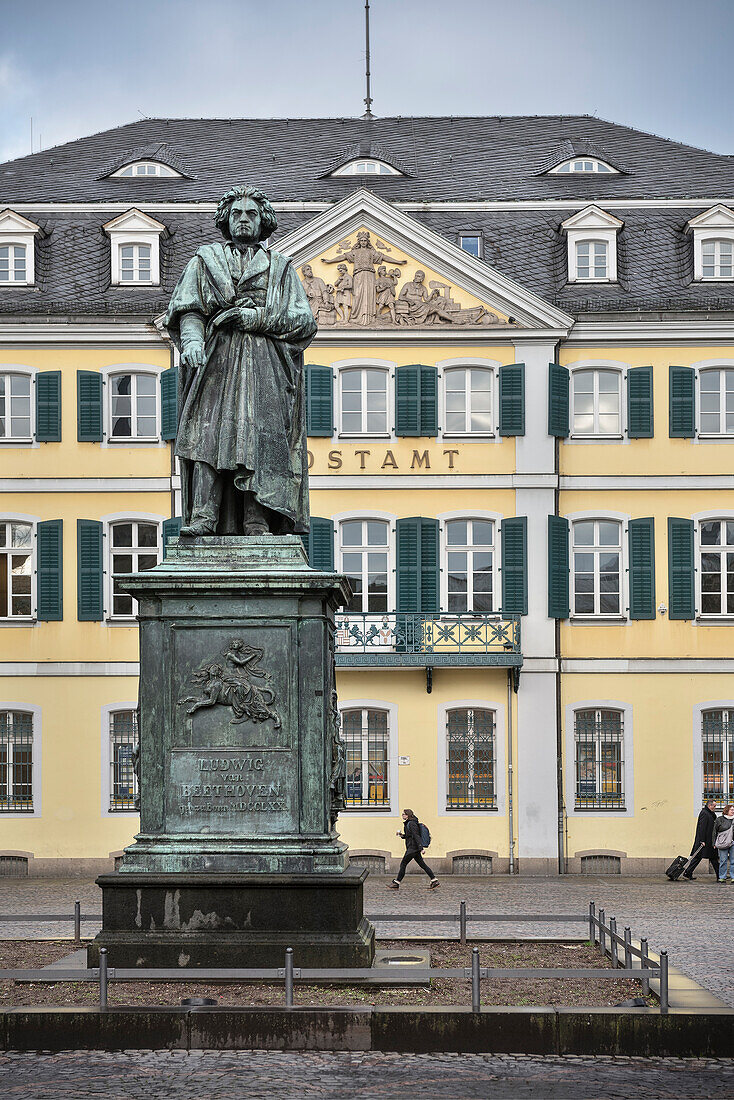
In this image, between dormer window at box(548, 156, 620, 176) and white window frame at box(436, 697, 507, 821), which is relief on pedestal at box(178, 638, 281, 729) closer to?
white window frame at box(436, 697, 507, 821)

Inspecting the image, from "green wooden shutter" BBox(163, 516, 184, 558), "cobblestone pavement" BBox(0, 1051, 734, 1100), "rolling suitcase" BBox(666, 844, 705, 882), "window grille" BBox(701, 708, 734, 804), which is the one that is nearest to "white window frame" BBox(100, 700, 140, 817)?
"green wooden shutter" BBox(163, 516, 184, 558)

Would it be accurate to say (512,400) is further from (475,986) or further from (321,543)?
(475,986)

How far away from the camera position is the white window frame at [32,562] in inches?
1111

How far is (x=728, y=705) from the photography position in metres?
28.0

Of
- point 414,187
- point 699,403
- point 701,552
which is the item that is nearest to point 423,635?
point 701,552

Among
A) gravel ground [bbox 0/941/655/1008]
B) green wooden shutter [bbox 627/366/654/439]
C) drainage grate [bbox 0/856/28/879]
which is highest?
green wooden shutter [bbox 627/366/654/439]

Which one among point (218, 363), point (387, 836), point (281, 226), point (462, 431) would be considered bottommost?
point (387, 836)

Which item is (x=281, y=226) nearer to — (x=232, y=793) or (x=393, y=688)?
(x=393, y=688)

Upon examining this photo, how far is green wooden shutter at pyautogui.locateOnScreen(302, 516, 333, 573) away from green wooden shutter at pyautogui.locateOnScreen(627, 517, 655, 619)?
5.10 m

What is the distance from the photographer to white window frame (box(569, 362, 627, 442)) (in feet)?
93.2

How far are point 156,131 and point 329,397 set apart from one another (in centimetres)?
1032

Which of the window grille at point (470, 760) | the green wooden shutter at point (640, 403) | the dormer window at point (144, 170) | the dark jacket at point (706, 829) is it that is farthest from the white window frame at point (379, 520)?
the dormer window at point (144, 170)

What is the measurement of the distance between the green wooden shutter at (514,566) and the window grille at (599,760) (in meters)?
2.21

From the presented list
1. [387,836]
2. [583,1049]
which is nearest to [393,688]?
[387,836]
